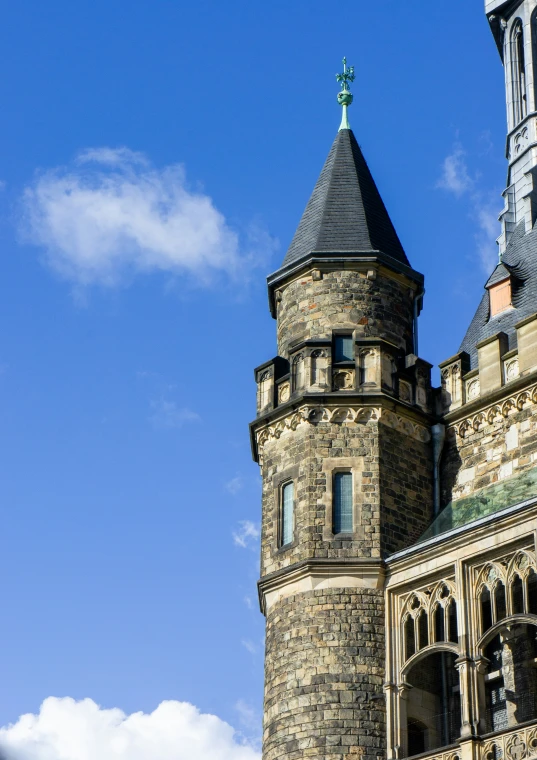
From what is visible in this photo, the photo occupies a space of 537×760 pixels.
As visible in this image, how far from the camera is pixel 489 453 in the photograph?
26516 millimetres

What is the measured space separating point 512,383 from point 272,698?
248 inches

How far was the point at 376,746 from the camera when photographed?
23.9m

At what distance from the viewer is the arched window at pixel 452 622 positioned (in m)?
24.1

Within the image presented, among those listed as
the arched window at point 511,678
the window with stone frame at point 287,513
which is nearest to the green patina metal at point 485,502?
the arched window at point 511,678

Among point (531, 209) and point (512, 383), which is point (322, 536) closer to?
point (512, 383)

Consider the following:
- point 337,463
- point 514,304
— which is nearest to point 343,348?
point 337,463

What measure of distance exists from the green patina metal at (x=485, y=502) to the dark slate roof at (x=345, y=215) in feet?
15.7

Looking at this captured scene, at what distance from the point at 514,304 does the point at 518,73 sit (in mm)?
10245

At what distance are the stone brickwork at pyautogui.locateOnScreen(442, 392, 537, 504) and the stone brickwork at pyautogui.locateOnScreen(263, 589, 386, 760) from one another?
2742 mm

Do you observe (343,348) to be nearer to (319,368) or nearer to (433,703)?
(319,368)

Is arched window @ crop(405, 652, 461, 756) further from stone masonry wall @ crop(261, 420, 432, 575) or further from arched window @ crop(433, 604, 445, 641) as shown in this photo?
stone masonry wall @ crop(261, 420, 432, 575)

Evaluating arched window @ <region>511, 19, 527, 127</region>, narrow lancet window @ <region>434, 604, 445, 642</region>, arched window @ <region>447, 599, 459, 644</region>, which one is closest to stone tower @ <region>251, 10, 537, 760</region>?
narrow lancet window @ <region>434, 604, 445, 642</region>

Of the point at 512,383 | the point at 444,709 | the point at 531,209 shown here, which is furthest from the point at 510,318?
the point at 444,709

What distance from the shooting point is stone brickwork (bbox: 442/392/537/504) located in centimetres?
2589
